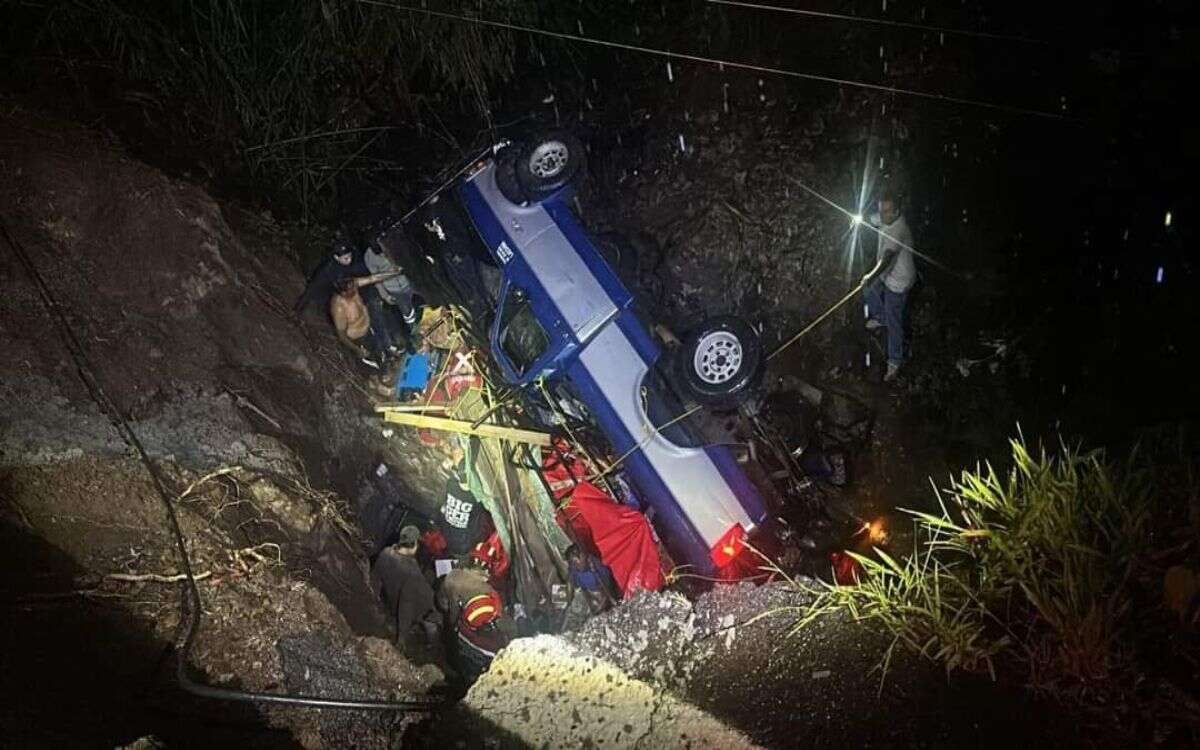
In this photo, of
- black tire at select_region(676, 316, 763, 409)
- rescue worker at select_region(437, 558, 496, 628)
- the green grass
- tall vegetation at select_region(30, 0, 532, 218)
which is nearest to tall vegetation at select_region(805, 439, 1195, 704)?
the green grass

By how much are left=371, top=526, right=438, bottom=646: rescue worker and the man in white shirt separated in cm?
506

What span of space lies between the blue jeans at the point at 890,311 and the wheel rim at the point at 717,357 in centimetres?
195

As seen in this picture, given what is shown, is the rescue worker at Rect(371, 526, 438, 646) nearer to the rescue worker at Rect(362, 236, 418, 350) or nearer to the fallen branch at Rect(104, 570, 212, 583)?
the fallen branch at Rect(104, 570, 212, 583)

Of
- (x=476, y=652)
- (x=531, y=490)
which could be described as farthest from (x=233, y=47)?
(x=476, y=652)

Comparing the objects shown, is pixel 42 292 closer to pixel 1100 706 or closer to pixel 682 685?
pixel 682 685

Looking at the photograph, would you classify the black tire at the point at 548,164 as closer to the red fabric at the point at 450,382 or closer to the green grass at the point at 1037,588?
the red fabric at the point at 450,382

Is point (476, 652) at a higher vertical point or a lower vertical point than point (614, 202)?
lower

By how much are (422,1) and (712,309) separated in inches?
208

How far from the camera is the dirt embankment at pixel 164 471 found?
294cm

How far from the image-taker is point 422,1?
7.98 meters

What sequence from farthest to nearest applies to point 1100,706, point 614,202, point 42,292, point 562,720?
point 614,202 → point 42,292 → point 562,720 → point 1100,706

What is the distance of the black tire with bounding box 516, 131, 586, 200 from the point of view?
21.1 feet

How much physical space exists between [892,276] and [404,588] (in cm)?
534

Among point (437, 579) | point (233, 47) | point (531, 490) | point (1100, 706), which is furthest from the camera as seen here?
point (233, 47)
